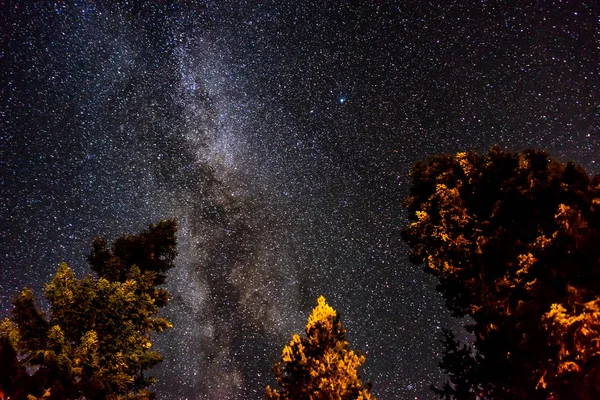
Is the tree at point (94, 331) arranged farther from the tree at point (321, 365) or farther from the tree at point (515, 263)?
the tree at point (515, 263)

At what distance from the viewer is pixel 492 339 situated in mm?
12922

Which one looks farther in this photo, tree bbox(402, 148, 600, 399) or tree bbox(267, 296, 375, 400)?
tree bbox(267, 296, 375, 400)

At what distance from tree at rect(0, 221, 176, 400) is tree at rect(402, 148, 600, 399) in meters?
10.2

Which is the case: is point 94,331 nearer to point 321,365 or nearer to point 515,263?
point 321,365

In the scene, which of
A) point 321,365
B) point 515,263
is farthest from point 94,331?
point 515,263

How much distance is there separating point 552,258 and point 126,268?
14724 millimetres

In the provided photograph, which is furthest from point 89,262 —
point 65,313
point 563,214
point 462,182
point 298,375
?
point 563,214

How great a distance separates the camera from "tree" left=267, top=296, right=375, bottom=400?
14.9 metres

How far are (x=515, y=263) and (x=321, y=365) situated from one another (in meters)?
7.66

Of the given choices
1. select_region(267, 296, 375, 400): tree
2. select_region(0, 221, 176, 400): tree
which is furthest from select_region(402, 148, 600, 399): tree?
select_region(0, 221, 176, 400): tree

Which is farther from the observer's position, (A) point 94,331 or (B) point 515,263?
(A) point 94,331

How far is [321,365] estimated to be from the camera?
606 inches

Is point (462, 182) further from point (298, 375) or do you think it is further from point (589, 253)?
point (298, 375)

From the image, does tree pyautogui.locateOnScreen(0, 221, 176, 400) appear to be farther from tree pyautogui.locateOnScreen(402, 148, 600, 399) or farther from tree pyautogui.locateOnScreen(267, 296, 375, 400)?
tree pyautogui.locateOnScreen(402, 148, 600, 399)
